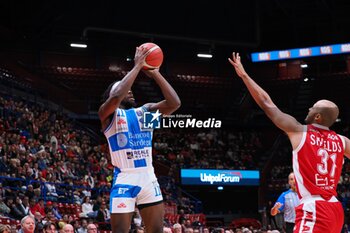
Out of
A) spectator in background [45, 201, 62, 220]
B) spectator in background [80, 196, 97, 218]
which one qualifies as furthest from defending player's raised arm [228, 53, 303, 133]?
spectator in background [80, 196, 97, 218]

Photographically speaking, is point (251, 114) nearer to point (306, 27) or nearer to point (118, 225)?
point (306, 27)

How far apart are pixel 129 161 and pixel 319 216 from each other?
215 cm

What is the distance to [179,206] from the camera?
84.6 feet

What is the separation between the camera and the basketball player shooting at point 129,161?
6.47 metres

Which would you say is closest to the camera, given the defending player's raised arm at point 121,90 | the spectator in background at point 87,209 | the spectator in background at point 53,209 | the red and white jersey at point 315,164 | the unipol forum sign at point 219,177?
the red and white jersey at point 315,164

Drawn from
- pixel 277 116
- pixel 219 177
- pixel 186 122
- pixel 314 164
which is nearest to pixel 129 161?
pixel 277 116

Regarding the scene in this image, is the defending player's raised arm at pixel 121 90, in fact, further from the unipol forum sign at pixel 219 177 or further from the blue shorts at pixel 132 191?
the unipol forum sign at pixel 219 177

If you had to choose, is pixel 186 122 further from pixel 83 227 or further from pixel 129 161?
pixel 129 161

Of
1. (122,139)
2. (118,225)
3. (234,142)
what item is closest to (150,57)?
(122,139)

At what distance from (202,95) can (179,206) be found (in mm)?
11077

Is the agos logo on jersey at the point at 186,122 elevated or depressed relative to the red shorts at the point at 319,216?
elevated

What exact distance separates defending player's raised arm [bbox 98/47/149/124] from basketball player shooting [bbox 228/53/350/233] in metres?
1.30

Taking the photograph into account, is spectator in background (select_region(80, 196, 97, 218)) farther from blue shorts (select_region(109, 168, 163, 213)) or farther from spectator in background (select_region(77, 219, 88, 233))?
blue shorts (select_region(109, 168, 163, 213))

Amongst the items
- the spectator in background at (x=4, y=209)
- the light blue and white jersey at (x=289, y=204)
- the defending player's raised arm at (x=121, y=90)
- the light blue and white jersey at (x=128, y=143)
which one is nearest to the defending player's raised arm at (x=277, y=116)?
the defending player's raised arm at (x=121, y=90)
